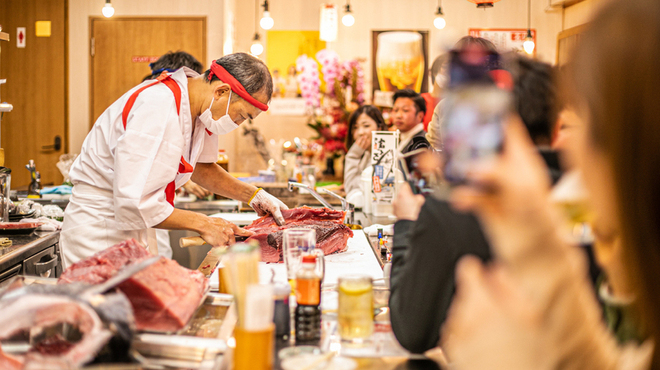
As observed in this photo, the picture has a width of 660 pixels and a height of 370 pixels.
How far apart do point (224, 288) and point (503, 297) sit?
3.55 ft

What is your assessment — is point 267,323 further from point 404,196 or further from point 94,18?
point 94,18

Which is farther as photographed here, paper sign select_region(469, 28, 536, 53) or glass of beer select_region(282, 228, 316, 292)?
paper sign select_region(469, 28, 536, 53)

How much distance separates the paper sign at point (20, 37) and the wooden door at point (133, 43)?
769 mm

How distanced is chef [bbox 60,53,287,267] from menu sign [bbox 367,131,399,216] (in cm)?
87

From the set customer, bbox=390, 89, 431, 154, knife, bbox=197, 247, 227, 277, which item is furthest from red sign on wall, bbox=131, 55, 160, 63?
knife, bbox=197, 247, 227, 277

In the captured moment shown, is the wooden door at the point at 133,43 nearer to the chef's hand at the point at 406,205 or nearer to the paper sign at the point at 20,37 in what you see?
the paper sign at the point at 20,37

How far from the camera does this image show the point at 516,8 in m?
6.51

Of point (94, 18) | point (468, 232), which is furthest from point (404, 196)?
point (94, 18)

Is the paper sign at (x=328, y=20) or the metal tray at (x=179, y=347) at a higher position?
the paper sign at (x=328, y=20)

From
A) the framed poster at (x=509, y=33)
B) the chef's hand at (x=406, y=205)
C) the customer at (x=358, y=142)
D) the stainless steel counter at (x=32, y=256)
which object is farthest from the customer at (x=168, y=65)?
the framed poster at (x=509, y=33)

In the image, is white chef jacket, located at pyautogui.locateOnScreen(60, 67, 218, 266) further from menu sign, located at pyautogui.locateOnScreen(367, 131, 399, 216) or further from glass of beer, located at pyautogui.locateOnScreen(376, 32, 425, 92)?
glass of beer, located at pyautogui.locateOnScreen(376, 32, 425, 92)

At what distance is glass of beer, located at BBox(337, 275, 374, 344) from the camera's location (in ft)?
3.92

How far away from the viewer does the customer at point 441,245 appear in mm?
951

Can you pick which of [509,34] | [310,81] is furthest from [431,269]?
[509,34]
